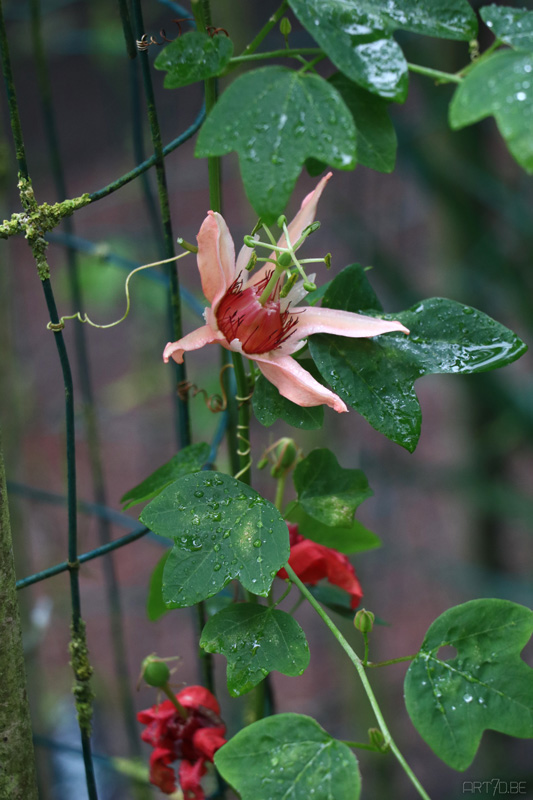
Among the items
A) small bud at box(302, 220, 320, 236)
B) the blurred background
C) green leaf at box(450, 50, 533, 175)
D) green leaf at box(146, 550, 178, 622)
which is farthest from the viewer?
the blurred background

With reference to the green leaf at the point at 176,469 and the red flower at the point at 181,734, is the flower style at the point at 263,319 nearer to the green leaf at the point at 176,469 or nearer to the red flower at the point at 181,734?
the green leaf at the point at 176,469

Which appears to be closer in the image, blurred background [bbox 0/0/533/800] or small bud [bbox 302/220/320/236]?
small bud [bbox 302/220/320/236]

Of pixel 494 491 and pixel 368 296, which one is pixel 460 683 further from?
→ pixel 494 491

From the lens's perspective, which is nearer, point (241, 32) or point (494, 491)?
point (241, 32)

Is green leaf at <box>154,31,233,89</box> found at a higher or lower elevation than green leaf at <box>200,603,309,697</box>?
higher

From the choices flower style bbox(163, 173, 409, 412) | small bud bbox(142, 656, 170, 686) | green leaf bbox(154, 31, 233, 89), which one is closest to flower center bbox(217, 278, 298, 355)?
flower style bbox(163, 173, 409, 412)

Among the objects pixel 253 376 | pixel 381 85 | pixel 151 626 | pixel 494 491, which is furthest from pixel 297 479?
pixel 151 626

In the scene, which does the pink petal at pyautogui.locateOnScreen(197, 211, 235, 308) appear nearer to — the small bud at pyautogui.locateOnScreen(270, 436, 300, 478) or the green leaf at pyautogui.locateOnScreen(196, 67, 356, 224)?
the green leaf at pyautogui.locateOnScreen(196, 67, 356, 224)

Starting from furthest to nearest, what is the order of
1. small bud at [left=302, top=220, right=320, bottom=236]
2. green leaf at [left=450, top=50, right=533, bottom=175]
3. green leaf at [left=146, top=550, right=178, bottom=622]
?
green leaf at [left=146, top=550, right=178, bottom=622], small bud at [left=302, top=220, right=320, bottom=236], green leaf at [left=450, top=50, right=533, bottom=175]
